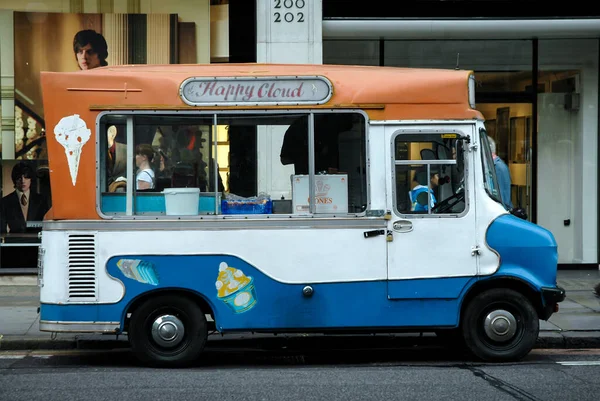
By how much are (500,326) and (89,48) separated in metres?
8.22

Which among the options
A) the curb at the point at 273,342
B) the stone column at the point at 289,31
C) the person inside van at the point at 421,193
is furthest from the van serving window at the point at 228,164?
the stone column at the point at 289,31

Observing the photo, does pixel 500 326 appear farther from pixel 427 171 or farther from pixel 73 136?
pixel 73 136

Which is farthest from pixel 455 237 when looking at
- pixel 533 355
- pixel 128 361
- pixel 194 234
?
pixel 128 361

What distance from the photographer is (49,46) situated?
45.9ft

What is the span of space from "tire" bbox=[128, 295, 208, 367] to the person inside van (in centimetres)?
231

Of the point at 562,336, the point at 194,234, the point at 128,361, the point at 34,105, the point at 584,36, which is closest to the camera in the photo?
the point at 194,234

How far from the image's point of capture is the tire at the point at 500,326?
8805mm

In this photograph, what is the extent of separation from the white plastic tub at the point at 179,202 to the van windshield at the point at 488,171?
2835 millimetres

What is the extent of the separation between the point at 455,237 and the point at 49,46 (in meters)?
7.98

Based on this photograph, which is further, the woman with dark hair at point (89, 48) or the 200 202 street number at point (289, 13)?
the 200 202 street number at point (289, 13)

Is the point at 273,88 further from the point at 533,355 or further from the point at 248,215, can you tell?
the point at 533,355

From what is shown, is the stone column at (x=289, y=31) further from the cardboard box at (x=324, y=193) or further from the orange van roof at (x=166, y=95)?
the cardboard box at (x=324, y=193)

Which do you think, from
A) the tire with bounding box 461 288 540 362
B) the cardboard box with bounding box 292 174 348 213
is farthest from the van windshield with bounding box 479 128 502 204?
the cardboard box with bounding box 292 174 348 213

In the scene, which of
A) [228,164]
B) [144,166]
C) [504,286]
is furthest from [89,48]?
[504,286]
